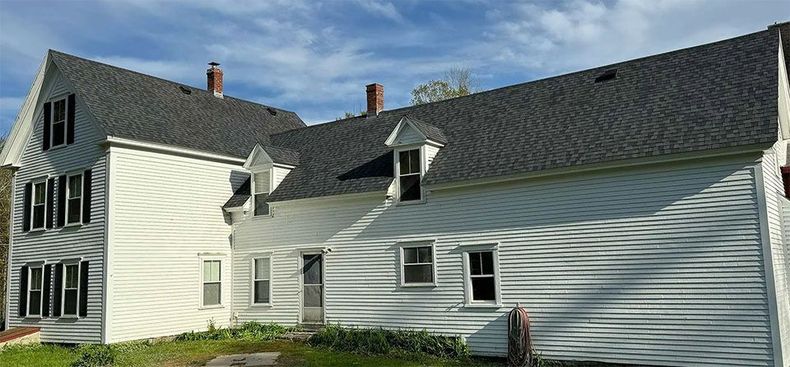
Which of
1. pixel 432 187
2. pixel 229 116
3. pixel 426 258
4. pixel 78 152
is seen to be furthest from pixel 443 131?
pixel 78 152

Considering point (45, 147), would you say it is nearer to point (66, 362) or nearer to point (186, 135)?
point (186, 135)

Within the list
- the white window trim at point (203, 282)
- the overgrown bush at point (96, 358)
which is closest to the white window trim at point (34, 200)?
A: the white window trim at point (203, 282)

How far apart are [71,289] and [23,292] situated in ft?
8.84

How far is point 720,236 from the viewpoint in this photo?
12969 millimetres

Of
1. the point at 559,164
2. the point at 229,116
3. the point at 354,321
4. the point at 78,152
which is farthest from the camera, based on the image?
the point at 229,116

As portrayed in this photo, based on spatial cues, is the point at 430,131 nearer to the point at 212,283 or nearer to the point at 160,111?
the point at 212,283

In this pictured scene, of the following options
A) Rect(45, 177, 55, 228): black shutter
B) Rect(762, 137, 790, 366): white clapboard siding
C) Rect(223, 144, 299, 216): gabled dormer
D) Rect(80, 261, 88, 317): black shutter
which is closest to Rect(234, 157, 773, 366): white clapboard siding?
Rect(762, 137, 790, 366): white clapboard siding

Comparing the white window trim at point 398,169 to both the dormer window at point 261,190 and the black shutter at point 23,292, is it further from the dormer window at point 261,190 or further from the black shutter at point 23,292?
the black shutter at point 23,292

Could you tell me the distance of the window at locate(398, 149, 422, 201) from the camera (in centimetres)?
1753

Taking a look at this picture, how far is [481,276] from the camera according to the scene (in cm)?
1605

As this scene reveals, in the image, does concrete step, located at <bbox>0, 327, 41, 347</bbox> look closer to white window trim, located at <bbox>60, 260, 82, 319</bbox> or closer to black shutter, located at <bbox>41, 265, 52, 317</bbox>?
black shutter, located at <bbox>41, 265, 52, 317</bbox>

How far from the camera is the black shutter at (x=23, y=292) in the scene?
20359 mm

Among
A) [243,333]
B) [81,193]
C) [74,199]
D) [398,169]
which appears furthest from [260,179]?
[398,169]

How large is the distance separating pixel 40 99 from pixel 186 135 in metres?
5.03
